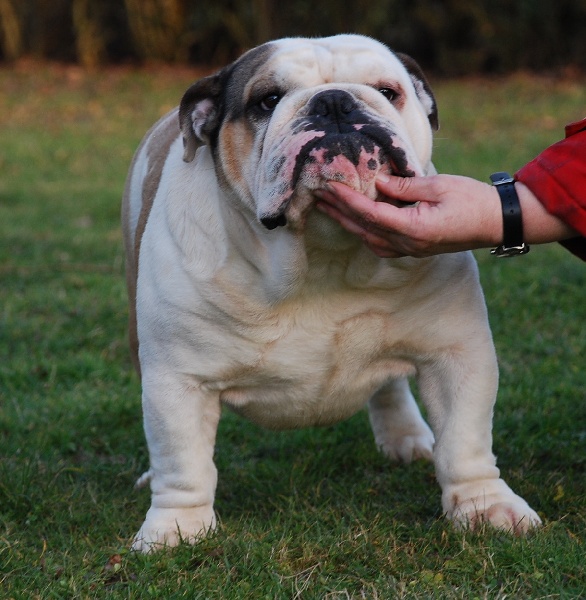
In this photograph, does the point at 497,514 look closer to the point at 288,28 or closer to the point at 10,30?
the point at 288,28

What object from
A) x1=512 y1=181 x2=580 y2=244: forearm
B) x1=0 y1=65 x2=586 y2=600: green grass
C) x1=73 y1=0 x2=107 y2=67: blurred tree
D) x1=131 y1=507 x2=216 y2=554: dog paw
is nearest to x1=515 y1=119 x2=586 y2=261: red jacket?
x1=512 y1=181 x2=580 y2=244: forearm

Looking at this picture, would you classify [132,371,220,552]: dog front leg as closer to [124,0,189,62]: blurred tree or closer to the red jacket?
the red jacket

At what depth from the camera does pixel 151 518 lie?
314 cm

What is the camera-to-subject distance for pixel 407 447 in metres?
3.76

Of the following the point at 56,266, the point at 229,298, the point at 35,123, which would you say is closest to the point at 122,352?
the point at 56,266

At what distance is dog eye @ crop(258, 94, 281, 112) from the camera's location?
2951 millimetres

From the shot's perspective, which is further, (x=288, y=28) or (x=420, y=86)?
(x=288, y=28)

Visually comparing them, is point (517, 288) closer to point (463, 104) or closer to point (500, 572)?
point (500, 572)

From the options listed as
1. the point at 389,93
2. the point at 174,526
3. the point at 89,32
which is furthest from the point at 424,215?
the point at 89,32

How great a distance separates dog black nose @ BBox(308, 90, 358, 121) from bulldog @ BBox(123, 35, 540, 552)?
84 mm

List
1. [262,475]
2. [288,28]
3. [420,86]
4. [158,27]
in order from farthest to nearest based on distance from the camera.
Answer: [158,27] → [288,28] → [262,475] → [420,86]

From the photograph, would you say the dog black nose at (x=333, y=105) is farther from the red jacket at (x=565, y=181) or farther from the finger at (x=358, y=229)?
the red jacket at (x=565, y=181)

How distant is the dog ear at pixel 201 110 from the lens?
123 inches

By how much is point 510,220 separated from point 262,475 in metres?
1.36
